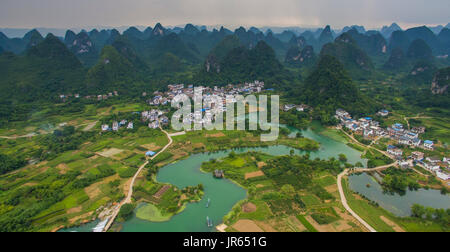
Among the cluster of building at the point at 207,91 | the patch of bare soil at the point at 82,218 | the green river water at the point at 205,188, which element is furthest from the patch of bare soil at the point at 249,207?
the cluster of building at the point at 207,91

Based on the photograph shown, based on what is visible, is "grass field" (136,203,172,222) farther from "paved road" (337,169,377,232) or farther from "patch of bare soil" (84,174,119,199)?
"paved road" (337,169,377,232)

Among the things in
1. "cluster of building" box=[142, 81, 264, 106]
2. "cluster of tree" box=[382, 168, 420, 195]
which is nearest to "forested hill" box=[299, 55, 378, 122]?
"cluster of building" box=[142, 81, 264, 106]

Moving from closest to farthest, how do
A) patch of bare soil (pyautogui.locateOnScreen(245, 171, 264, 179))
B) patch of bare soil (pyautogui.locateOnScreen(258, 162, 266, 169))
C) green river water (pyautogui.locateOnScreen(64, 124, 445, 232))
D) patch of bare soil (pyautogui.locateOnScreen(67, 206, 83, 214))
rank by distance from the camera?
green river water (pyautogui.locateOnScreen(64, 124, 445, 232))
patch of bare soil (pyautogui.locateOnScreen(67, 206, 83, 214))
patch of bare soil (pyautogui.locateOnScreen(245, 171, 264, 179))
patch of bare soil (pyautogui.locateOnScreen(258, 162, 266, 169))

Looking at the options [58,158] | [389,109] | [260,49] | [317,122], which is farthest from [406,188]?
[260,49]

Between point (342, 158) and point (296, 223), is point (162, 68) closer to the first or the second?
point (342, 158)

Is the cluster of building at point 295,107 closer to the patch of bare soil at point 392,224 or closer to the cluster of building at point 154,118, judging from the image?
the cluster of building at point 154,118
